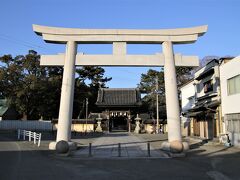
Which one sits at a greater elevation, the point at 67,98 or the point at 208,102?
the point at 208,102

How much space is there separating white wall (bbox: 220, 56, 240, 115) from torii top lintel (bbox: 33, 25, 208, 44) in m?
3.92

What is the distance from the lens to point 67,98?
21.8m

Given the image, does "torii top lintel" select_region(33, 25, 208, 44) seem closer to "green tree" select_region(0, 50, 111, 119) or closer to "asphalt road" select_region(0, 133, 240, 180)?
"asphalt road" select_region(0, 133, 240, 180)

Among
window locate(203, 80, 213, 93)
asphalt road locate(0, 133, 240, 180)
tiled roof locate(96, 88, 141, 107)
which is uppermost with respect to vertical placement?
tiled roof locate(96, 88, 141, 107)

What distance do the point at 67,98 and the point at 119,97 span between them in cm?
3731

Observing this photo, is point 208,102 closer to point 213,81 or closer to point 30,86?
point 213,81

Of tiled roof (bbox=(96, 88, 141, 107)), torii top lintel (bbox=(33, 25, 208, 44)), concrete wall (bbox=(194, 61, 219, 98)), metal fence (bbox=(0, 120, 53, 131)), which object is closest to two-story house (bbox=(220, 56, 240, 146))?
concrete wall (bbox=(194, 61, 219, 98))

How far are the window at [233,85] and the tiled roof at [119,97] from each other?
100 ft

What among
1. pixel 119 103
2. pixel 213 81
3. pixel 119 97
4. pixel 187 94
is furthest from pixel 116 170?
pixel 119 97

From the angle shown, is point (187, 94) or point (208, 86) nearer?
point (208, 86)

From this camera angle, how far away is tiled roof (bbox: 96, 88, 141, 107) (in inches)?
2223

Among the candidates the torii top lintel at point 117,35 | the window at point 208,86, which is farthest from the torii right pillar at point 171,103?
the window at point 208,86

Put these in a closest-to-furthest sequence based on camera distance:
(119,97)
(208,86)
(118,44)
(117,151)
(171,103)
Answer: (171,103) < (117,151) < (118,44) < (208,86) < (119,97)

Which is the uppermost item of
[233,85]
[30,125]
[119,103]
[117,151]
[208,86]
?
[119,103]
